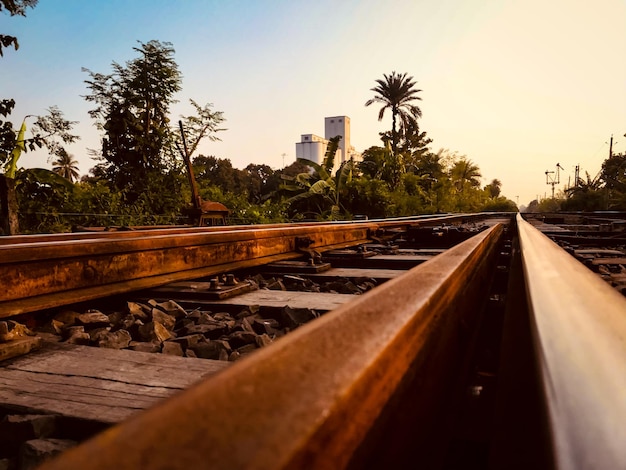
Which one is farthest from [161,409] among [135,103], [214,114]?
[214,114]

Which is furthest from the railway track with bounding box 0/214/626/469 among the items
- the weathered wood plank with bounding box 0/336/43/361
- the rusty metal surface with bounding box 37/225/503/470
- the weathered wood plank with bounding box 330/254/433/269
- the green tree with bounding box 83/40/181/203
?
the green tree with bounding box 83/40/181/203

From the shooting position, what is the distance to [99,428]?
1.01 metres

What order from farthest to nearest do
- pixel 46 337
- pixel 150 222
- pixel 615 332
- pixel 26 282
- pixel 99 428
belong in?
pixel 150 222, pixel 26 282, pixel 46 337, pixel 99 428, pixel 615 332

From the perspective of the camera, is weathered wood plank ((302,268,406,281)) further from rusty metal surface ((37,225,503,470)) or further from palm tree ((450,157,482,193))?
palm tree ((450,157,482,193))

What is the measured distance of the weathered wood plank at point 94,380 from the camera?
1.10 meters

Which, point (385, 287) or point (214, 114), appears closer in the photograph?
point (385, 287)

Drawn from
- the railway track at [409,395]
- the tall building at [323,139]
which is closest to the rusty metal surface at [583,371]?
the railway track at [409,395]

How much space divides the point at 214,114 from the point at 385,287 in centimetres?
1880

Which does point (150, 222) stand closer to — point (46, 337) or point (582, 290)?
point (46, 337)

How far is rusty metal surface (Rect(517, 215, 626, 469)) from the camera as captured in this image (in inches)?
12.2

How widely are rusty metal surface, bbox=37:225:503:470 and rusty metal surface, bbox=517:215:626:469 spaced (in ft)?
0.51

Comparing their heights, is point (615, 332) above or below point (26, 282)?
above

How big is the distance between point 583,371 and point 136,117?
1788 centimetres

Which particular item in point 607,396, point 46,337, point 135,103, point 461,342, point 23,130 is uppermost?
point 135,103
